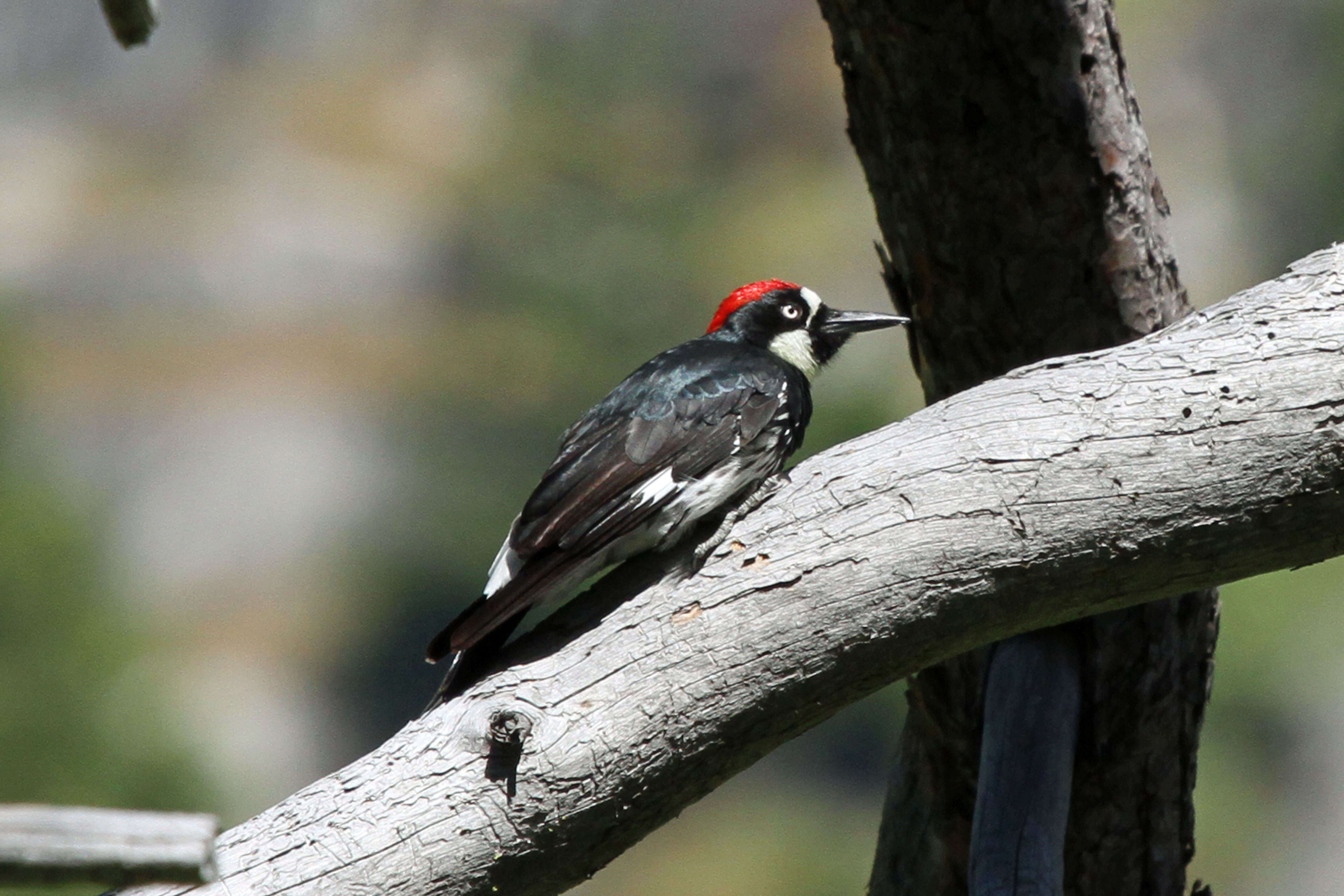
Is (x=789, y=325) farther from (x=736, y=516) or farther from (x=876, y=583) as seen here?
(x=876, y=583)

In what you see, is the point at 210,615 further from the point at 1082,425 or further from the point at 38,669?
→ the point at 1082,425

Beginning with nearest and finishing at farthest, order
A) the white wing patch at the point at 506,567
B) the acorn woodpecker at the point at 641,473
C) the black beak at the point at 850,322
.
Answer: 1. the acorn woodpecker at the point at 641,473
2. the white wing patch at the point at 506,567
3. the black beak at the point at 850,322

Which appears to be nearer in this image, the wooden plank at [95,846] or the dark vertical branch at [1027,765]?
the wooden plank at [95,846]

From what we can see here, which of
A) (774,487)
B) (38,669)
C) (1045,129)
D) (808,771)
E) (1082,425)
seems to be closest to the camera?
(1082,425)

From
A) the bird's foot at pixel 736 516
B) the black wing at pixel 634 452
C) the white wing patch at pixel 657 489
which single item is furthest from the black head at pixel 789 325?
the bird's foot at pixel 736 516

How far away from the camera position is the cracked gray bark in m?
2.15

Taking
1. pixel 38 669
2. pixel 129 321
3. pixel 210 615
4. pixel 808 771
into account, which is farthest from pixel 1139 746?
pixel 129 321

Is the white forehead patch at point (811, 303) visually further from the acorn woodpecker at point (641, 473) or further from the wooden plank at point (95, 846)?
the wooden plank at point (95, 846)

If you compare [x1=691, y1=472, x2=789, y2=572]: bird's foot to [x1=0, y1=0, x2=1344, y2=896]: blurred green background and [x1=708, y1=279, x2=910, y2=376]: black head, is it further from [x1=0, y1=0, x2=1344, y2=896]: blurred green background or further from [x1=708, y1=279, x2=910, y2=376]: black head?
[x1=0, y1=0, x2=1344, y2=896]: blurred green background

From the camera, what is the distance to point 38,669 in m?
7.87

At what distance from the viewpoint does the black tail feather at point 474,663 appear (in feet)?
7.96

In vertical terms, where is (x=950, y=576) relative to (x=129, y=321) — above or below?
below

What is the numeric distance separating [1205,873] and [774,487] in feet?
30.1

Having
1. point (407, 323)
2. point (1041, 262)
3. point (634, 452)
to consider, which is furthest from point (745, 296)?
point (407, 323)
